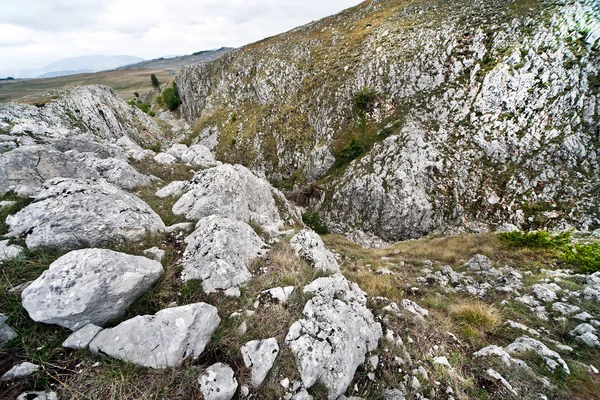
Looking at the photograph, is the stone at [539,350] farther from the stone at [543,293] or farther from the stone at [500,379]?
the stone at [543,293]

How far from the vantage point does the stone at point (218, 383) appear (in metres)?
3.69

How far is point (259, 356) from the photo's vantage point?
426 cm

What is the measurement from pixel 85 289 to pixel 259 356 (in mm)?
3358

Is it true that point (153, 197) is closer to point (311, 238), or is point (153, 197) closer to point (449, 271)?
point (311, 238)

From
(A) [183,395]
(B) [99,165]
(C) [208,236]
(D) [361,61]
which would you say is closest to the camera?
(A) [183,395]

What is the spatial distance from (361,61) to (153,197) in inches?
1344

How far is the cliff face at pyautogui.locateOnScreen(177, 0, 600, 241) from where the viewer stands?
20594 millimetres

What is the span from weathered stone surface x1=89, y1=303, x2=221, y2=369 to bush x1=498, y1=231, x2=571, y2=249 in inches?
658

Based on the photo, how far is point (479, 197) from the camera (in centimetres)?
2177

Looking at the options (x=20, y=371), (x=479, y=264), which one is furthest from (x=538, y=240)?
(x=20, y=371)

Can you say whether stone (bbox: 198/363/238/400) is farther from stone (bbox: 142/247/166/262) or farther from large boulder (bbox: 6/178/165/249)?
large boulder (bbox: 6/178/165/249)

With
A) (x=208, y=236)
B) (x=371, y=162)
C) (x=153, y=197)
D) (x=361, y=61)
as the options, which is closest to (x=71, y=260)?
(x=208, y=236)

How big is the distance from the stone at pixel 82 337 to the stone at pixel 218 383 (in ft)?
6.61

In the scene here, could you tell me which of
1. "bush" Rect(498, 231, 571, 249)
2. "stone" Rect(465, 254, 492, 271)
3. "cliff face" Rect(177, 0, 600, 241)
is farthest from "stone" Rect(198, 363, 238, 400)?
"cliff face" Rect(177, 0, 600, 241)
